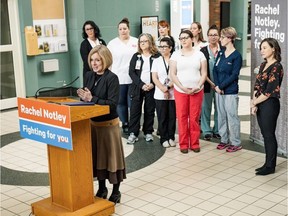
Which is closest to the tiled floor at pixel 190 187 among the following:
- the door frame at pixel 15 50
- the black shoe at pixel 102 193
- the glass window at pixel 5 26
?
the black shoe at pixel 102 193

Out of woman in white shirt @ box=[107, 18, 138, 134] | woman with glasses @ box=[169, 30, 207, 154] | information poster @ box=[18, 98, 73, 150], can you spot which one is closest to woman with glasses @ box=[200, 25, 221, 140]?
woman with glasses @ box=[169, 30, 207, 154]

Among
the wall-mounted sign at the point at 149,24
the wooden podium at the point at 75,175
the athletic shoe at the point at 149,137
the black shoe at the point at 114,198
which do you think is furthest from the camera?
the wall-mounted sign at the point at 149,24

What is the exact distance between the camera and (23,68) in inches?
354

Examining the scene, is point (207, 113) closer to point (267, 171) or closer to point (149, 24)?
point (267, 171)

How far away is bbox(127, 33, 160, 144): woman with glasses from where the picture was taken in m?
6.07

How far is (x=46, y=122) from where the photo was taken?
3709mm

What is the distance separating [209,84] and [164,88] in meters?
0.74

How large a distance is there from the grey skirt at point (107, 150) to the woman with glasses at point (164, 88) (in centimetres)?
186

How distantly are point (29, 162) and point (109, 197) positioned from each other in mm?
1740

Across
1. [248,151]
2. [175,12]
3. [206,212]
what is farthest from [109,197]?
[175,12]

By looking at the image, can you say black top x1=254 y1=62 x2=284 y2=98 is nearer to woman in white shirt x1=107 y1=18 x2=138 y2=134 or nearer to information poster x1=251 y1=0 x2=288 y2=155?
information poster x1=251 y1=0 x2=288 y2=155

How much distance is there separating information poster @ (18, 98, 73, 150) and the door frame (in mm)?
5166

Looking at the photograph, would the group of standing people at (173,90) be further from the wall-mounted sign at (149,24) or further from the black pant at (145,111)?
the wall-mounted sign at (149,24)

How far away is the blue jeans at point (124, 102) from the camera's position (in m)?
6.68
